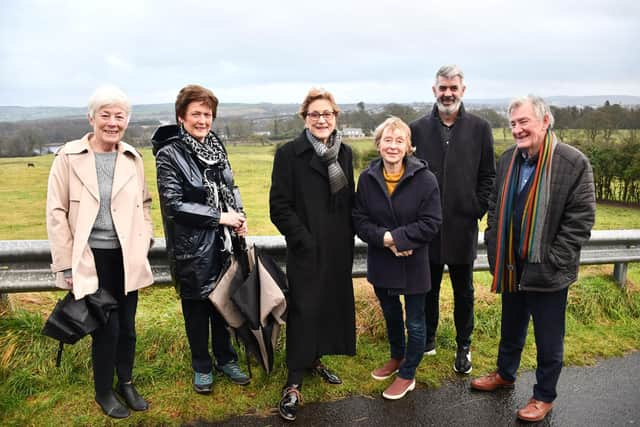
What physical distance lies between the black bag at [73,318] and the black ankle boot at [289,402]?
1.31 metres

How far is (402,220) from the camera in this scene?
3521 mm

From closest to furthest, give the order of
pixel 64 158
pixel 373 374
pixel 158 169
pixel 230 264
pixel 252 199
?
1. pixel 64 158
2. pixel 158 169
3. pixel 230 264
4. pixel 373 374
5. pixel 252 199

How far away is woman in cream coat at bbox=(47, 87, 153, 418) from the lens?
9.87ft

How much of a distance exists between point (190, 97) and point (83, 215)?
1.03m

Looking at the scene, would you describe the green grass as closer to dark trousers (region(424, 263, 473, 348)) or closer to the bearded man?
dark trousers (region(424, 263, 473, 348))

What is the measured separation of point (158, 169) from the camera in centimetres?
326

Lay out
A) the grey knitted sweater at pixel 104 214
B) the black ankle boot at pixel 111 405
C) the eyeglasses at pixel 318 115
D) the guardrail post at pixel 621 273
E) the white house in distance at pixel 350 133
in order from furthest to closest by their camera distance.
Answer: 1. the guardrail post at pixel 621 273
2. the white house in distance at pixel 350 133
3. the eyeglasses at pixel 318 115
4. the black ankle boot at pixel 111 405
5. the grey knitted sweater at pixel 104 214

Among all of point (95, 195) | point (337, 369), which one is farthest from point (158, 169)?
point (337, 369)

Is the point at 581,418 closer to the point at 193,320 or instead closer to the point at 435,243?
the point at 435,243

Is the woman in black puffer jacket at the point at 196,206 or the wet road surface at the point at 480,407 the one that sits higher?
the woman in black puffer jacket at the point at 196,206

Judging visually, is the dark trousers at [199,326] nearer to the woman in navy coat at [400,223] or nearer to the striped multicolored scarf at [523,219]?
the woman in navy coat at [400,223]

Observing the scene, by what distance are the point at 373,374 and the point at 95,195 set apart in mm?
2365

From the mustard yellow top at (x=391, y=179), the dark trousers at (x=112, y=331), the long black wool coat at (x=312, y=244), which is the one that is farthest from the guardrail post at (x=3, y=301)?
the mustard yellow top at (x=391, y=179)

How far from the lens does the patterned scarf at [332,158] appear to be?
3.47m
